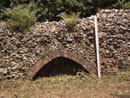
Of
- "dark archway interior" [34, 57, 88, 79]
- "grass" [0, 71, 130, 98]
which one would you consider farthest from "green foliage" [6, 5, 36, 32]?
"grass" [0, 71, 130, 98]

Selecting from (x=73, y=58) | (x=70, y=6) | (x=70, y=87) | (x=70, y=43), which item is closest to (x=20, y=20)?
(x=70, y=43)

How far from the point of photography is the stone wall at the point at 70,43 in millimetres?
7359

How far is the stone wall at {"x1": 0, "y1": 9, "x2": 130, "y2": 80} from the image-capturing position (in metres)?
7.36

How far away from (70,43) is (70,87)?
1.72m

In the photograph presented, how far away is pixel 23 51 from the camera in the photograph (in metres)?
7.51

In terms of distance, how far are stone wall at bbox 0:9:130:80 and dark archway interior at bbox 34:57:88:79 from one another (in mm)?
874

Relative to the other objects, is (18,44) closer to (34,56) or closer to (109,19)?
(34,56)

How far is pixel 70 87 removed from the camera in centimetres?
655

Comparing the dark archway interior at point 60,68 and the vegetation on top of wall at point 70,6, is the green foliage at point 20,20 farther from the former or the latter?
the vegetation on top of wall at point 70,6

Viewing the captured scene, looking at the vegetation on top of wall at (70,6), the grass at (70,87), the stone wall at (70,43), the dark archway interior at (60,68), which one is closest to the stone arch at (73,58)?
the stone wall at (70,43)

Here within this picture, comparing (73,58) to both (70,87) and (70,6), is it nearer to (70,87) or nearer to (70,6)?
(70,87)

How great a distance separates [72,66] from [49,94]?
95.2 inches

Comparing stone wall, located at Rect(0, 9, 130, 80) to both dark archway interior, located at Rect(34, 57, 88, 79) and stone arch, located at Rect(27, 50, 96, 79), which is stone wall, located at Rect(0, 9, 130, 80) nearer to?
stone arch, located at Rect(27, 50, 96, 79)

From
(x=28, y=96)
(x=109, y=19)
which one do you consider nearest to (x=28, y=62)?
(x=28, y=96)
